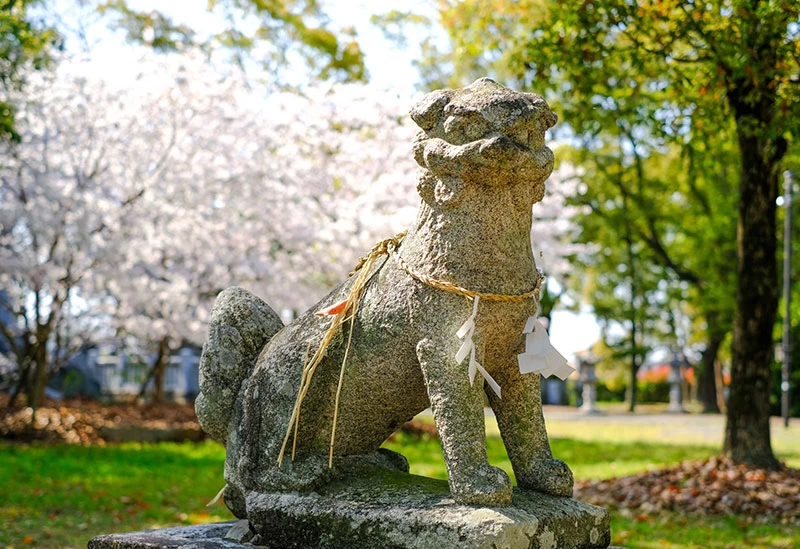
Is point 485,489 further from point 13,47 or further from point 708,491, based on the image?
point 13,47

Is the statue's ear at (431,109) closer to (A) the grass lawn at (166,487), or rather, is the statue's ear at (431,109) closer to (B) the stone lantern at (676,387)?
(A) the grass lawn at (166,487)

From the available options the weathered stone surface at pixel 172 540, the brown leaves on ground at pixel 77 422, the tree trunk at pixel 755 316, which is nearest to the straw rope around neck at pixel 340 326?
the weathered stone surface at pixel 172 540

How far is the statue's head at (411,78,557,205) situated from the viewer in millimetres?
2639

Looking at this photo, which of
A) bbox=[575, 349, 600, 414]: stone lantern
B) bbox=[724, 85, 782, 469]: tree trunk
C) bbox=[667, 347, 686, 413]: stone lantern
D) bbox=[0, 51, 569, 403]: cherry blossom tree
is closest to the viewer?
bbox=[724, 85, 782, 469]: tree trunk

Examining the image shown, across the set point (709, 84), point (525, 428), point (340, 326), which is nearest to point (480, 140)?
point (340, 326)

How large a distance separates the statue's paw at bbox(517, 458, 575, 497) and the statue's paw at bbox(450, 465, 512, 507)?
0.32m

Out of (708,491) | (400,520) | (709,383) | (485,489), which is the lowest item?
(708,491)

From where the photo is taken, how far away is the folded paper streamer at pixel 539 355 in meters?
2.74

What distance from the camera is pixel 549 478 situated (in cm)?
287

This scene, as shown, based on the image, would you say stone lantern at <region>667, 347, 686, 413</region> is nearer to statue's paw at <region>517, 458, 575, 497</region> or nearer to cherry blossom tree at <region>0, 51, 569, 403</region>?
cherry blossom tree at <region>0, 51, 569, 403</region>

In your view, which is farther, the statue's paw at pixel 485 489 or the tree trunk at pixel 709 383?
the tree trunk at pixel 709 383

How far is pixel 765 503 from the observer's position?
271 inches

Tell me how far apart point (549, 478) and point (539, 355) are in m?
0.46

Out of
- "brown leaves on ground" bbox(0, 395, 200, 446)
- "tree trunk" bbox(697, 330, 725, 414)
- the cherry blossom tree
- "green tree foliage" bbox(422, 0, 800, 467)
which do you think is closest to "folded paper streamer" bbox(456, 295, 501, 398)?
"green tree foliage" bbox(422, 0, 800, 467)
